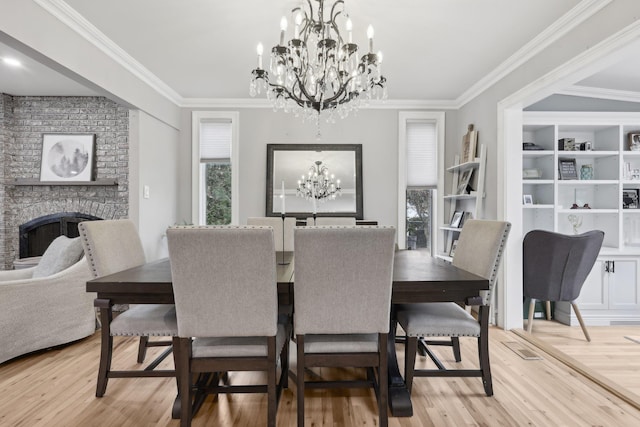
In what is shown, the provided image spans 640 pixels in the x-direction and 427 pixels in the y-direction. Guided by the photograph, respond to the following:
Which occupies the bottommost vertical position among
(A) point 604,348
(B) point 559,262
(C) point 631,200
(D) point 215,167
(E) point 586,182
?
(A) point 604,348

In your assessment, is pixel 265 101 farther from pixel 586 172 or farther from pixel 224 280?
pixel 586 172

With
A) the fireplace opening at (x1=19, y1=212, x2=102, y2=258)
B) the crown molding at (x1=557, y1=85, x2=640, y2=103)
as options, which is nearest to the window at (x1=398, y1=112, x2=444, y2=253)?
the crown molding at (x1=557, y1=85, x2=640, y2=103)

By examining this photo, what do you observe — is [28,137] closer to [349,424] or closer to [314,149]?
[314,149]

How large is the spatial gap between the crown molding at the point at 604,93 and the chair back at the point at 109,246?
450 centimetres

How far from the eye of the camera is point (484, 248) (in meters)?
2.14

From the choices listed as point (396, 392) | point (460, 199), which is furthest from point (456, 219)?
point (396, 392)

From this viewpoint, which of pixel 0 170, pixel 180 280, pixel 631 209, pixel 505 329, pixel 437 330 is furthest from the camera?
pixel 0 170

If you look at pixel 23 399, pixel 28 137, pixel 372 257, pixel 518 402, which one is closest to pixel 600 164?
pixel 518 402

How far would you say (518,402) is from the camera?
1.95 metres

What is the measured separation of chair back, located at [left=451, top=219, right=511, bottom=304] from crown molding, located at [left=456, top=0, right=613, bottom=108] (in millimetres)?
1563

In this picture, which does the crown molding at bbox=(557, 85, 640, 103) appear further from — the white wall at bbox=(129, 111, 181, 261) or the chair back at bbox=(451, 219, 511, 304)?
the white wall at bbox=(129, 111, 181, 261)

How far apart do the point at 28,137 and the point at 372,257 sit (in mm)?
4845

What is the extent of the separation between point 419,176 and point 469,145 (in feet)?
2.38

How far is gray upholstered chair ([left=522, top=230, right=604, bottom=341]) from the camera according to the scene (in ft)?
10.1
